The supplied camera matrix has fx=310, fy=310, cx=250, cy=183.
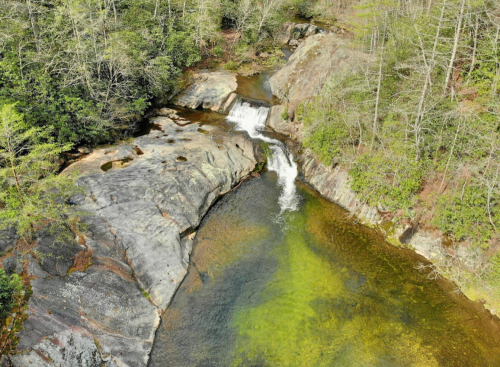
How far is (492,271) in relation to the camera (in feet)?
58.1

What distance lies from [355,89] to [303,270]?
593 inches

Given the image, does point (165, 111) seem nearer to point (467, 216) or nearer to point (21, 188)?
point (21, 188)

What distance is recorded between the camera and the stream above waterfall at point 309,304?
15.2 metres

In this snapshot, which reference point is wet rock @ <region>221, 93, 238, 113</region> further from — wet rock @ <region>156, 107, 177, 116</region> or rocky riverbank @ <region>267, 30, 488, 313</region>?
wet rock @ <region>156, 107, 177, 116</region>

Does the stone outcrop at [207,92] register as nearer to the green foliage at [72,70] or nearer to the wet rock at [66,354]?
the green foliage at [72,70]

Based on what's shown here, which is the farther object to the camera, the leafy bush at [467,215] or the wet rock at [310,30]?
the wet rock at [310,30]

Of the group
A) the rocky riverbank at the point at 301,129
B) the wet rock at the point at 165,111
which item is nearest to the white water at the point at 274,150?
the rocky riverbank at the point at 301,129

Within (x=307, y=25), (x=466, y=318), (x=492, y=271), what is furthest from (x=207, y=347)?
(x=307, y=25)

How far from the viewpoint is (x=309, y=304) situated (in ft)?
57.6

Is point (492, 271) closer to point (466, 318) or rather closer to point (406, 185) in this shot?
point (466, 318)

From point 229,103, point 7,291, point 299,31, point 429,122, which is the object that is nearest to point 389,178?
point 429,122

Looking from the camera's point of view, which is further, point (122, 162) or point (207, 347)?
point (122, 162)

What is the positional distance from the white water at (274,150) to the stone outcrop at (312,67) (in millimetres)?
3613

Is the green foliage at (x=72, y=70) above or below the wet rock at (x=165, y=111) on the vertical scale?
above
